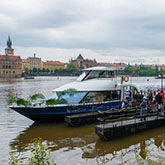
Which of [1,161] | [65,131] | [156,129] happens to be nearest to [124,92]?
[156,129]

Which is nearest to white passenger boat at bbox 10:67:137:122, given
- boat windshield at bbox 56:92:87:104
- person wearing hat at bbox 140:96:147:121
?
boat windshield at bbox 56:92:87:104

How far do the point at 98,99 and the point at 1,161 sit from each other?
9716 millimetres

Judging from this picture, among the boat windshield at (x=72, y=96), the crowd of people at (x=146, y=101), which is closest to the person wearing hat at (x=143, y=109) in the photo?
the crowd of people at (x=146, y=101)

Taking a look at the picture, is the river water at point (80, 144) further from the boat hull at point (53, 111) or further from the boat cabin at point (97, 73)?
the boat cabin at point (97, 73)

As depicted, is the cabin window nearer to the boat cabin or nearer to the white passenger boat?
the white passenger boat

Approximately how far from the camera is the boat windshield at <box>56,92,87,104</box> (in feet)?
56.7

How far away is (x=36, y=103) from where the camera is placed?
16.6 m

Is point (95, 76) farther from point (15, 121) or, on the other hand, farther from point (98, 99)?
point (15, 121)

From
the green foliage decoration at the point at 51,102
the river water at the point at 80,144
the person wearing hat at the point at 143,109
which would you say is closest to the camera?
the river water at the point at 80,144

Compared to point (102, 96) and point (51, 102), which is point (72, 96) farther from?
point (102, 96)

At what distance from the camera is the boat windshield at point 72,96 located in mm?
17267

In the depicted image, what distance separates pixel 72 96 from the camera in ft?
57.4

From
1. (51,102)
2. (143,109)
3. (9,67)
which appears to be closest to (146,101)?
(143,109)

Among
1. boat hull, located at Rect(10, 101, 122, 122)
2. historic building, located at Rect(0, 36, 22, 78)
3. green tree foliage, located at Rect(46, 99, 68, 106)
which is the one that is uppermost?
historic building, located at Rect(0, 36, 22, 78)
